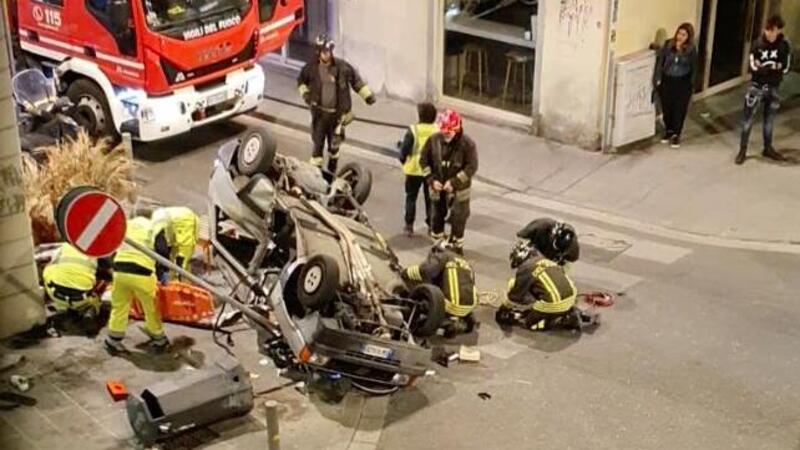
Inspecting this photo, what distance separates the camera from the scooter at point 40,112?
16547 millimetres

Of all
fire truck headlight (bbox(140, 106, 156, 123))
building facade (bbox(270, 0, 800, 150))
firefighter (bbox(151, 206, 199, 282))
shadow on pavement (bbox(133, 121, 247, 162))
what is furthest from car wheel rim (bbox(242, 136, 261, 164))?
building facade (bbox(270, 0, 800, 150))

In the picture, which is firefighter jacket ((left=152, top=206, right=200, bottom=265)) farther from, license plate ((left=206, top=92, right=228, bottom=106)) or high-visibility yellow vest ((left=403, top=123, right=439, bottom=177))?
license plate ((left=206, top=92, right=228, bottom=106))

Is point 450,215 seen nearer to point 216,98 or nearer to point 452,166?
point 452,166

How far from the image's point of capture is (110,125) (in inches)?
650

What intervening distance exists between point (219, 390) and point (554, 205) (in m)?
6.17

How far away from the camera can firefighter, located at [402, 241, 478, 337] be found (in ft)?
38.5

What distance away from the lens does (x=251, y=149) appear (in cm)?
1255

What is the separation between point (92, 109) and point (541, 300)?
7.29m

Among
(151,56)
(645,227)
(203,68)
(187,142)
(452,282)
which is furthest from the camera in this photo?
(187,142)

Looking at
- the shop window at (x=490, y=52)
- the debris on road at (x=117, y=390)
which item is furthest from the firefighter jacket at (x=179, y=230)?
the shop window at (x=490, y=52)

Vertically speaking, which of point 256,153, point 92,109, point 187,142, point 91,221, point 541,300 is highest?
point 91,221

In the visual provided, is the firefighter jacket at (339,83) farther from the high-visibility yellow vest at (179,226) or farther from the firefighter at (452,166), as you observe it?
the high-visibility yellow vest at (179,226)

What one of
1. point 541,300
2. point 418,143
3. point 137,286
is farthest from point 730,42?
point 137,286

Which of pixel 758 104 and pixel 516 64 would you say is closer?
pixel 758 104
